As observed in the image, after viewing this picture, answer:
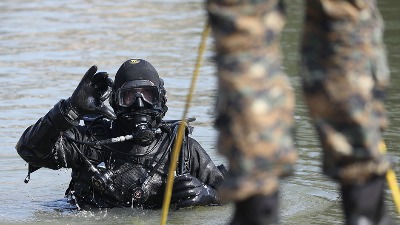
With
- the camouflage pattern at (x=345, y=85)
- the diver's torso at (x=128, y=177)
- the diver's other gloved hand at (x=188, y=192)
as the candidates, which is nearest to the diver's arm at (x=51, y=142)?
the diver's torso at (x=128, y=177)

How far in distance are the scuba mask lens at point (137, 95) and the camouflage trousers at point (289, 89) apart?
3.74m

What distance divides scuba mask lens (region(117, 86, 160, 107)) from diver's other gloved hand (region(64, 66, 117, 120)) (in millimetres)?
380

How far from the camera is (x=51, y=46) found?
50.3 ft

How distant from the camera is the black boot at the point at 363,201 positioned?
294cm

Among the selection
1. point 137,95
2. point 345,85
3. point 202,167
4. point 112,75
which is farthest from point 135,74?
point 112,75

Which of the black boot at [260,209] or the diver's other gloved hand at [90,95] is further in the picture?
the diver's other gloved hand at [90,95]

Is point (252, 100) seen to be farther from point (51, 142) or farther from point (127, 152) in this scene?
point (127, 152)

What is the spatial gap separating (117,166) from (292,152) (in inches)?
164

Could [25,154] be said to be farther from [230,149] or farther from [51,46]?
[51,46]

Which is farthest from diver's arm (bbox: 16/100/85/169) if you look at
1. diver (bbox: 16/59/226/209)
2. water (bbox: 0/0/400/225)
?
water (bbox: 0/0/400/225)

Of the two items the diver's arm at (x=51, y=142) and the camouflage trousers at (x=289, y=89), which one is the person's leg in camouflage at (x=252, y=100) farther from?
the diver's arm at (x=51, y=142)

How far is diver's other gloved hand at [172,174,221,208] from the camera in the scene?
22.2 ft

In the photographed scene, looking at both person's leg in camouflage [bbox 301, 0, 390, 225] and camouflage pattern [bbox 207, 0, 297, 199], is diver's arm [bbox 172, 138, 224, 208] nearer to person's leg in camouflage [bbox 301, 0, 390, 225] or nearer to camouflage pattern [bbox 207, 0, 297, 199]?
person's leg in camouflage [bbox 301, 0, 390, 225]

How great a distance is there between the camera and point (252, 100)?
2770 mm
